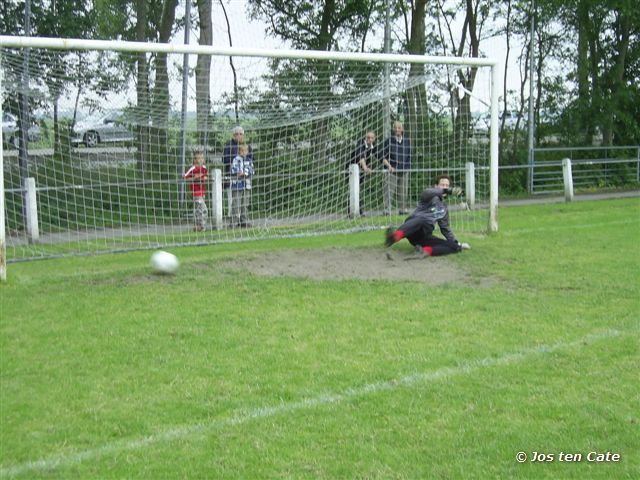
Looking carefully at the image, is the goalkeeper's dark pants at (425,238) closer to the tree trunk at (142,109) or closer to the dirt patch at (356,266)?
the dirt patch at (356,266)

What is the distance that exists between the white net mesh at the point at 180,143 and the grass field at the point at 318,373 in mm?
3550

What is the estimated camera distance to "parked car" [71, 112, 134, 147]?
13.0 m

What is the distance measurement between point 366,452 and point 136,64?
10054mm

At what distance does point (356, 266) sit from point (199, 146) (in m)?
5.12

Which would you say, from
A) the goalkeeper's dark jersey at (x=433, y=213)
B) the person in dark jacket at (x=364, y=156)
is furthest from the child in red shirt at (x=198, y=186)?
the goalkeeper's dark jersey at (x=433, y=213)

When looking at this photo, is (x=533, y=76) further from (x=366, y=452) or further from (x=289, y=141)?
(x=366, y=452)

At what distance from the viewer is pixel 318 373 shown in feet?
20.0

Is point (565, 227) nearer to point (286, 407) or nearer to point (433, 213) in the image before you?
point (433, 213)

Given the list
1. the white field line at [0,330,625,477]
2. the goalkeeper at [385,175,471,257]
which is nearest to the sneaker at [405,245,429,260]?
the goalkeeper at [385,175,471,257]

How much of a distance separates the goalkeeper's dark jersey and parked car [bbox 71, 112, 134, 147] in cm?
489

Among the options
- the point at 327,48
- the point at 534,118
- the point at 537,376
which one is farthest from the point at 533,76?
the point at 537,376

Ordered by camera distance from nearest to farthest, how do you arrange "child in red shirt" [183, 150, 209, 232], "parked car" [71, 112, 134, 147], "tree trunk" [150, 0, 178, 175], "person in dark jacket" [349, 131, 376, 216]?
"parked car" [71, 112, 134, 147], "tree trunk" [150, 0, 178, 175], "child in red shirt" [183, 150, 209, 232], "person in dark jacket" [349, 131, 376, 216]

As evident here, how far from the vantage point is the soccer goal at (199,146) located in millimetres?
13047

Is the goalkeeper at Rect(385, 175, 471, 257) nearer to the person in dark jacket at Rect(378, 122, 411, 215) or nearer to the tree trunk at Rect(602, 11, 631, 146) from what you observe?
the person in dark jacket at Rect(378, 122, 411, 215)
